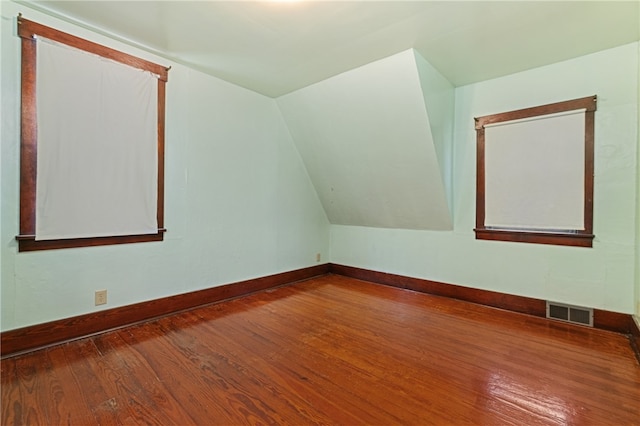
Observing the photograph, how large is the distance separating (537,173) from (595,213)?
0.57 m

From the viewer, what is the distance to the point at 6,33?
200cm

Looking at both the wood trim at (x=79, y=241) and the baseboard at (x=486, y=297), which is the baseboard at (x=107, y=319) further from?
Result: the baseboard at (x=486, y=297)

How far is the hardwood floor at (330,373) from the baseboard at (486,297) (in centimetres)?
12

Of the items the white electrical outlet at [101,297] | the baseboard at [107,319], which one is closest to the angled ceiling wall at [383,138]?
the baseboard at [107,319]

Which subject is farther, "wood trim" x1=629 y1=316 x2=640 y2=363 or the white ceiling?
"wood trim" x1=629 y1=316 x2=640 y2=363

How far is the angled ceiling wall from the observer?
2.84 metres

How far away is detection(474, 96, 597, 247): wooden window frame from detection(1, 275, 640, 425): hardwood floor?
0.80 metres

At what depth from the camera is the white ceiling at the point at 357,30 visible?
2.02 metres

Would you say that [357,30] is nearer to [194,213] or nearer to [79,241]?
[194,213]

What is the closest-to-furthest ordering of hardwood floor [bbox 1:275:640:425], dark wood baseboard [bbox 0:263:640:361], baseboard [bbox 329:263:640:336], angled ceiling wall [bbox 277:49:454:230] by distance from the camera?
1. hardwood floor [bbox 1:275:640:425]
2. dark wood baseboard [bbox 0:263:640:361]
3. baseboard [bbox 329:263:640:336]
4. angled ceiling wall [bbox 277:49:454:230]

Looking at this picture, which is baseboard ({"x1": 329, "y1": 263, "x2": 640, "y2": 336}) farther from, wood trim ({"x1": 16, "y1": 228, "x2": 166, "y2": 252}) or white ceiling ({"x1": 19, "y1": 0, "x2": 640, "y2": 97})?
wood trim ({"x1": 16, "y1": 228, "x2": 166, "y2": 252})

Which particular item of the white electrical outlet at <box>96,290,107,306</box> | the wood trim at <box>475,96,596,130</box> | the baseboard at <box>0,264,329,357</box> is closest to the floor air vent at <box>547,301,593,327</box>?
the wood trim at <box>475,96,596,130</box>

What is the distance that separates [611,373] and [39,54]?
4.50 m

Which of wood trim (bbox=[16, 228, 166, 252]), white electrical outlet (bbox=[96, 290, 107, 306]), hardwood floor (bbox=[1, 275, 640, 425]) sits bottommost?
hardwood floor (bbox=[1, 275, 640, 425])
